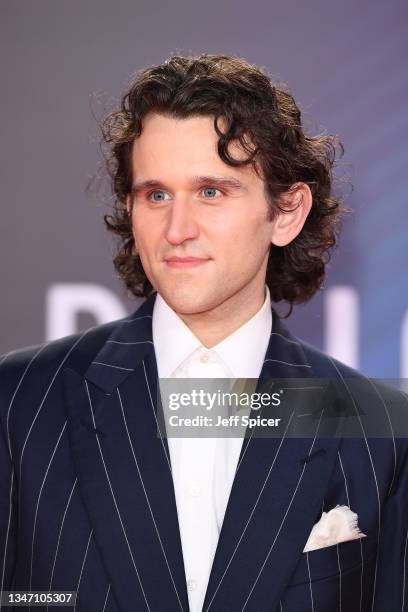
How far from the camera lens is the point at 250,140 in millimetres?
2193

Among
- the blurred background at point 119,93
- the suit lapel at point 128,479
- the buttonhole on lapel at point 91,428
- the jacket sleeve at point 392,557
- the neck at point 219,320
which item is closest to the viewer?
the suit lapel at point 128,479

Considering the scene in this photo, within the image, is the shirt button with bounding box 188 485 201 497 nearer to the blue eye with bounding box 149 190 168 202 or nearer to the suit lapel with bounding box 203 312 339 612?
the suit lapel with bounding box 203 312 339 612

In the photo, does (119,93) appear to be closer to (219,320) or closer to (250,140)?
(250,140)

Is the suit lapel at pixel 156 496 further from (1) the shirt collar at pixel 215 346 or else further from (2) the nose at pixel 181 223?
(2) the nose at pixel 181 223

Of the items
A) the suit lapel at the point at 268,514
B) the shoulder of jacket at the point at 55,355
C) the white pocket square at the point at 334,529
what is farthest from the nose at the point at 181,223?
the white pocket square at the point at 334,529

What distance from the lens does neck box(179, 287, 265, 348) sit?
2227mm

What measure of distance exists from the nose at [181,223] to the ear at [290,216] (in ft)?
1.07

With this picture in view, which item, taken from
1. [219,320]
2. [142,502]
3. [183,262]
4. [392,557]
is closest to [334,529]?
[392,557]

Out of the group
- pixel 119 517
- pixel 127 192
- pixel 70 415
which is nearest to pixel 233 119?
pixel 127 192

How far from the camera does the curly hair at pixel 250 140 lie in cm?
215

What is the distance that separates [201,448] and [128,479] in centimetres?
21

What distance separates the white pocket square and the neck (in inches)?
19.2

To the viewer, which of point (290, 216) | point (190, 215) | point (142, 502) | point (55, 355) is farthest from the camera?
point (290, 216)

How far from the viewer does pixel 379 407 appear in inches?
88.7
